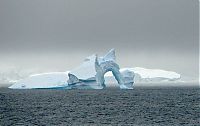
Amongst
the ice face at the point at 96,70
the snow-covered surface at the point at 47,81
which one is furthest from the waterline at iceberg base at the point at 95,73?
the snow-covered surface at the point at 47,81

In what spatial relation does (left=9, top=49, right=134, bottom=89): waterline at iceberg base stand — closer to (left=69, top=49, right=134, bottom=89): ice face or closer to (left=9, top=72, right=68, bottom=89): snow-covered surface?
(left=69, top=49, right=134, bottom=89): ice face

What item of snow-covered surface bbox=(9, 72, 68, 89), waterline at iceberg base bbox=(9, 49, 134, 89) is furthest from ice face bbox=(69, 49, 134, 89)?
snow-covered surface bbox=(9, 72, 68, 89)

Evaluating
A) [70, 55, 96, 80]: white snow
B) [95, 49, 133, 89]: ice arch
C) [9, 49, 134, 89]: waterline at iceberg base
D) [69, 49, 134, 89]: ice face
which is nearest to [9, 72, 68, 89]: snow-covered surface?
[9, 49, 134, 89]: waterline at iceberg base

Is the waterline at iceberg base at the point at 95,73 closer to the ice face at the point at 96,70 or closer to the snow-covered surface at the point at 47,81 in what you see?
the ice face at the point at 96,70

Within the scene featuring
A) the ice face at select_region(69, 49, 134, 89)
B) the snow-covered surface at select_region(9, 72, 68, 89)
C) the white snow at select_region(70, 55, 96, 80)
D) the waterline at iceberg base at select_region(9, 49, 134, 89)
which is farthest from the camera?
the snow-covered surface at select_region(9, 72, 68, 89)

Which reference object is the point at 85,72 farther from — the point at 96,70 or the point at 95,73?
the point at 96,70

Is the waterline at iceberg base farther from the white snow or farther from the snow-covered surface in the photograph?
the snow-covered surface

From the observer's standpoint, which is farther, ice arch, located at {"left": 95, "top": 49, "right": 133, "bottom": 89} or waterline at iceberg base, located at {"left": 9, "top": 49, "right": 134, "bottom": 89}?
waterline at iceberg base, located at {"left": 9, "top": 49, "right": 134, "bottom": 89}

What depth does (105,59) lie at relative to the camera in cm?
14275

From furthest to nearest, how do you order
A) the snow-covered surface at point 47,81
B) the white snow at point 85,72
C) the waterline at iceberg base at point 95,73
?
the snow-covered surface at point 47,81
the waterline at iceberg base at point 95,73
the white snow at point 85,72

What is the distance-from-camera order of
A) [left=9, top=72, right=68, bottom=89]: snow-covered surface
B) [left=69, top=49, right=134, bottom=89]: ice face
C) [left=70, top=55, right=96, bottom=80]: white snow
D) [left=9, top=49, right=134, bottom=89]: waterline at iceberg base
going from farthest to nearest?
[left=9, top=72, right=68, bottom=89]: snow-covered surface, [left=9, top=49, right=134, bottom=89]: waterline at iceberg base, [left=70, top=55, right=96, bottom=80]: white snow, [left=69, top=49, right=134, bottom=89]: ice face

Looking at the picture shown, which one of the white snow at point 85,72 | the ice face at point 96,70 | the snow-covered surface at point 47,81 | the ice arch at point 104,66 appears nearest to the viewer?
the ice face at point 96,70

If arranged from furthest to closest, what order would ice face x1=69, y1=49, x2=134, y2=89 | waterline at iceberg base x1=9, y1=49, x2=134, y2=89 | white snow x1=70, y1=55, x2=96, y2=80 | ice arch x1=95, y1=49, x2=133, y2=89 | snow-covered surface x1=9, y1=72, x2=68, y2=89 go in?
snow-covered surface x1=9, y1=72, x2=68, y2=89
waterline at iceberg base x1=9, y1=49, x2=134, y2=89
ice arch x1=95, y1=49, x2=133, y2=89
white snow x1=70, y1=55, x2=96, y2=80
ice face x1=69, y1=49, x2=134, y2=89

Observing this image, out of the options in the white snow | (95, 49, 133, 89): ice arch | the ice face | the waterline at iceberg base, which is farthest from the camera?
the waterline at iceberg base
